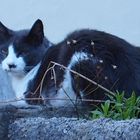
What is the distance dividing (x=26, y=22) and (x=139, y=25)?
0.93 m

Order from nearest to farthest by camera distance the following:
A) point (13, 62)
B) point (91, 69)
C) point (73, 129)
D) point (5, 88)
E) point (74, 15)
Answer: point (73, 129) < point (91, 69) < point (13, 62) < point (5, 88) < point (74, 15)

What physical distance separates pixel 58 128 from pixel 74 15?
2.79 metres

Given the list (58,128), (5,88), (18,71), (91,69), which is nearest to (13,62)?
(18,71)

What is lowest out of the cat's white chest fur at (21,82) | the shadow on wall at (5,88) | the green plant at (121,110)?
the shadow on wall at (5,88)

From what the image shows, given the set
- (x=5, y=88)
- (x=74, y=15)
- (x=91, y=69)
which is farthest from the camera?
(x=74, y=15)

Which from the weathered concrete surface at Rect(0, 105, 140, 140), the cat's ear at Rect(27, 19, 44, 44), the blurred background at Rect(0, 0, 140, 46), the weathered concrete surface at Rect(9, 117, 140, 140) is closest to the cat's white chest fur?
the cat's ear at Rect(27, 19, 44, 44)

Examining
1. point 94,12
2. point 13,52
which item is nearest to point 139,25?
point 94,12

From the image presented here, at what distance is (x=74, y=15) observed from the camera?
4992mm

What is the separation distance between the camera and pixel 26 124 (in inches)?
94.0

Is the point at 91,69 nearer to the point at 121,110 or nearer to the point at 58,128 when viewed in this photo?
the point at 121,110

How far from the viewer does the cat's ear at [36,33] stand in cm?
396

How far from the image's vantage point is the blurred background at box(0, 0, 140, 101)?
4.89 meters

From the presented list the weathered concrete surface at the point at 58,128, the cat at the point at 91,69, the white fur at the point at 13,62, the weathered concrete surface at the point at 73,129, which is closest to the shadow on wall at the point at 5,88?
the white fur at the point at 13,62

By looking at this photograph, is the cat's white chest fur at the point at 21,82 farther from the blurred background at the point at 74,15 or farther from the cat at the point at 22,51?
the blurred background at the point at 74,15
